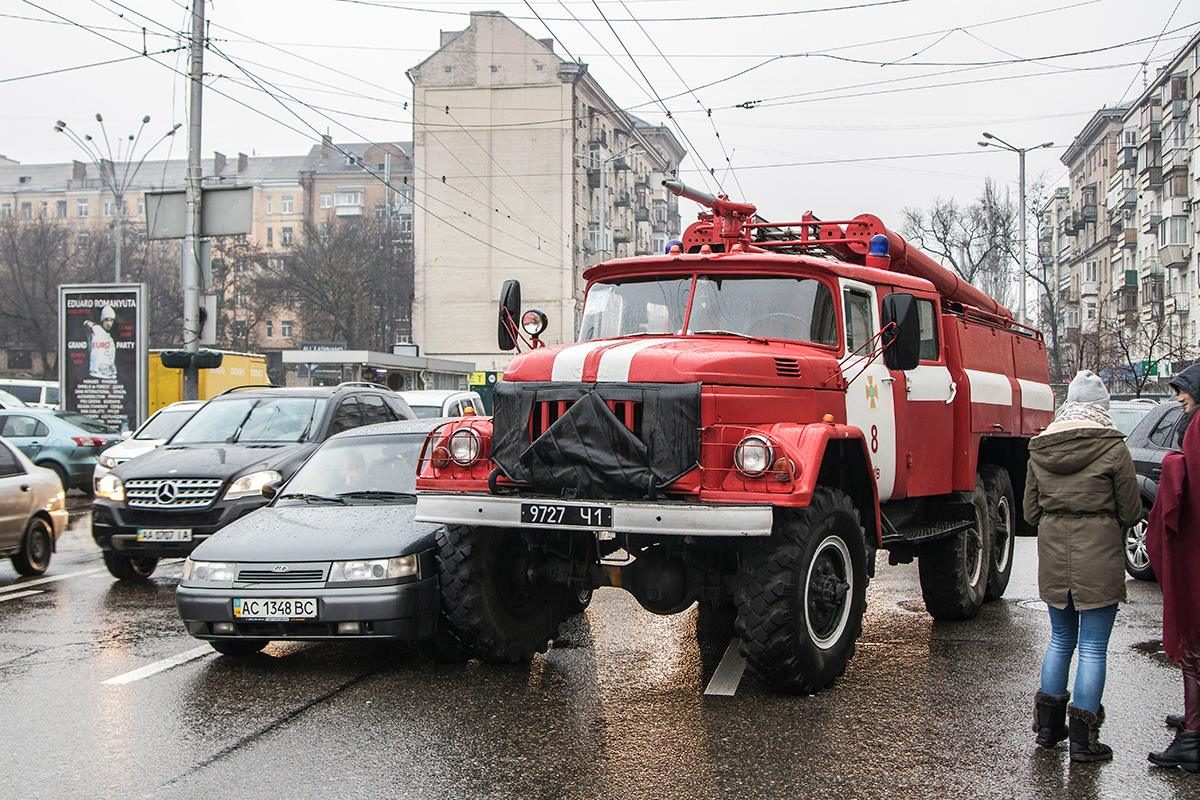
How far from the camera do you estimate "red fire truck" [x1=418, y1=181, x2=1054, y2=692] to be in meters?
7.30

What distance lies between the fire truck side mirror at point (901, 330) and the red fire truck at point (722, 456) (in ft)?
0.04

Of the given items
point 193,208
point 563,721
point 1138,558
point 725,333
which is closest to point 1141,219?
point 193,208

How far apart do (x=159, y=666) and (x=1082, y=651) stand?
17.9ft

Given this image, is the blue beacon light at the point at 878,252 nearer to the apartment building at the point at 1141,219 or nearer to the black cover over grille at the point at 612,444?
the black cover over grille at the point at 612,444

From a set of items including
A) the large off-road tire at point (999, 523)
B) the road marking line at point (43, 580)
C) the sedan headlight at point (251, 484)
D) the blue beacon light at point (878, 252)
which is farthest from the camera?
the road marking line at point (43, 580)

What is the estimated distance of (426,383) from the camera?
146 feet

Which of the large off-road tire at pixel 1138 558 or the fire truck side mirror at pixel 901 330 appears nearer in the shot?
the fire truck side mirror at pixel 901 330

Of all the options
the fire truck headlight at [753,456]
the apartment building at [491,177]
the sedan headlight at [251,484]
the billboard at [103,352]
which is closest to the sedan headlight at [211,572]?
the fire truck headlight at [753,456]

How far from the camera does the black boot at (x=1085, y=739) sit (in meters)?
6.26

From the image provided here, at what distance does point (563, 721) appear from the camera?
22.9 ft

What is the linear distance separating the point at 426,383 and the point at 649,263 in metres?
36.1

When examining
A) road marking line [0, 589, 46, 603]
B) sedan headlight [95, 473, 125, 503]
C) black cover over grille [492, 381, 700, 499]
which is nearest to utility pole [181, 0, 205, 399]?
sedan headlight [95, 473, 125, 503]

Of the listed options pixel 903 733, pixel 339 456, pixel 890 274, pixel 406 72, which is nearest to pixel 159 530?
pixel 339 456

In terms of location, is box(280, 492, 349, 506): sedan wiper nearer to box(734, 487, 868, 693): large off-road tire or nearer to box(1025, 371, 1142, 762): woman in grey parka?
box(734, 487, 868, 693): large off-road tire
